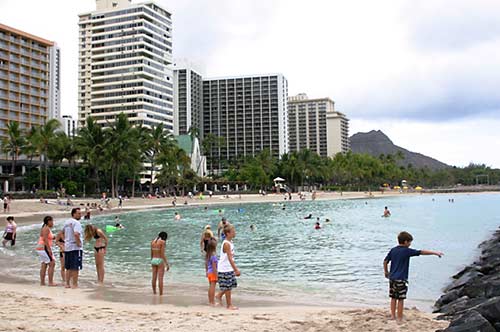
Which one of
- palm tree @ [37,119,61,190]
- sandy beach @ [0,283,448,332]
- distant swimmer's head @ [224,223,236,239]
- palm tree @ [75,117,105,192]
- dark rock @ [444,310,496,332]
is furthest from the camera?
palm tree @ [37,119,61,190]

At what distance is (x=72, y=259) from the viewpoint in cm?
1102

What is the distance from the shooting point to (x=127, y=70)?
127m

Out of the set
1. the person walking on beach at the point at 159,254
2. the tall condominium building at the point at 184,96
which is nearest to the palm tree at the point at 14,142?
the person walking on beach at the point at 159,254

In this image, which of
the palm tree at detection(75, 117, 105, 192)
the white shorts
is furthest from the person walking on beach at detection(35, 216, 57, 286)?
the palm tree at detection(75, 117, 105, 192)

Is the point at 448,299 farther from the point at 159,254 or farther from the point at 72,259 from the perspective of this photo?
the point at 72,259

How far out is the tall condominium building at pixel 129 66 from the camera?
4968 inches

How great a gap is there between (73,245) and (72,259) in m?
0.47

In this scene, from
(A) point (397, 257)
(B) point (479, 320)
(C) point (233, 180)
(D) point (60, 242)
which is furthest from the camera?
(C) point (233, 180)

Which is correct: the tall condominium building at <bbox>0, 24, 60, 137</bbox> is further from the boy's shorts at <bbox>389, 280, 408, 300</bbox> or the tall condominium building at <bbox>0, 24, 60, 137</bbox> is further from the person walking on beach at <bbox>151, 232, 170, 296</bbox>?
the boy's shorts at <bbox>389, 280, 408, 300</bbox>

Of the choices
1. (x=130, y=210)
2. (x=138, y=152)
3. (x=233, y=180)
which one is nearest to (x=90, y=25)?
(x=233, y=180)

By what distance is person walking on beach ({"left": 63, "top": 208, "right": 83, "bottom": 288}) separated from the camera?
10578mm

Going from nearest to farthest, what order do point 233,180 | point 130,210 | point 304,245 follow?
point 304,245
point 130,210
point 233,180

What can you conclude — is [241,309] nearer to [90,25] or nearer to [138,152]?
[138,152]

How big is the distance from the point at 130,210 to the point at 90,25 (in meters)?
105
